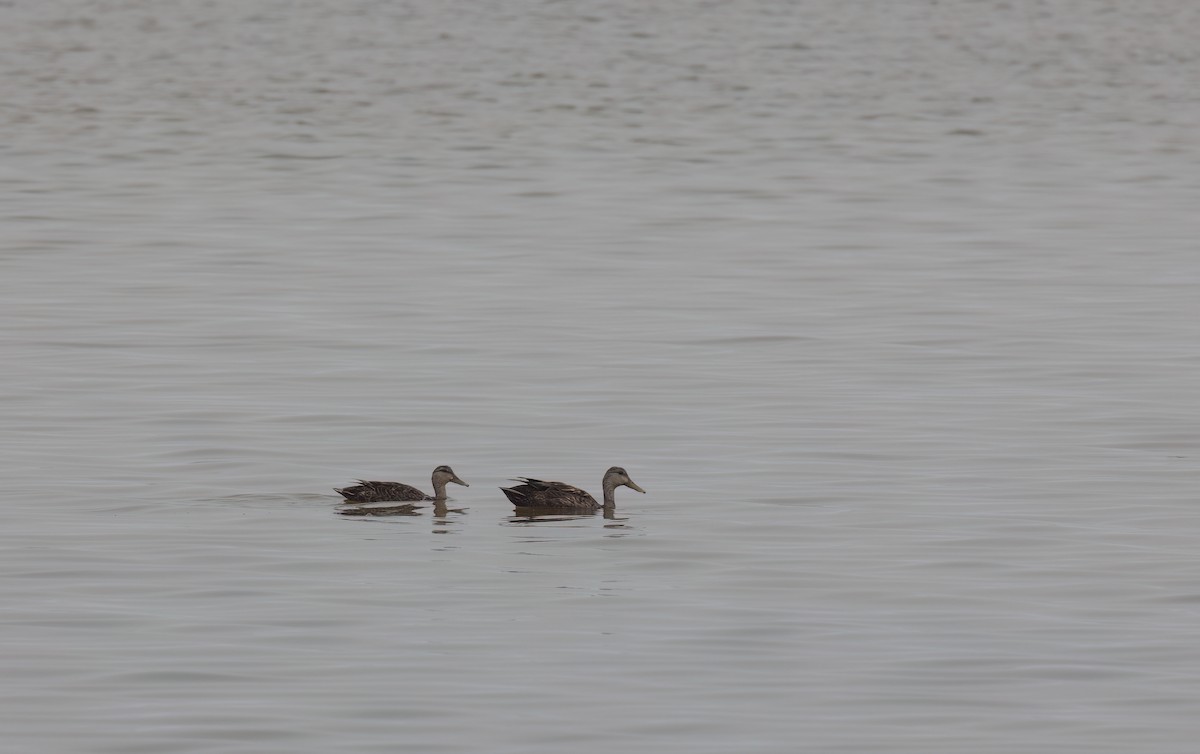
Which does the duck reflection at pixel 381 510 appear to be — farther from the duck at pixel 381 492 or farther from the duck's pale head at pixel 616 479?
the duck's pale head at pixel 616 479

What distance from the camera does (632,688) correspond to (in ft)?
38.9

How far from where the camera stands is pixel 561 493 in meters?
15.9

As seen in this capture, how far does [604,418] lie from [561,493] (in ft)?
11.5

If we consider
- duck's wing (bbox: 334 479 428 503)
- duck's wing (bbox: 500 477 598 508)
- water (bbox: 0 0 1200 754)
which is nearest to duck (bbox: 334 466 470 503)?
duck's wing (bbox: 334 479 428 503)

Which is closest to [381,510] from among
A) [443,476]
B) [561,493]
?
[443,476]

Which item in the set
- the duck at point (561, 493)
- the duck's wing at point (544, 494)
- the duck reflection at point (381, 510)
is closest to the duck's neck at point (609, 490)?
the duck at point (561, 493)

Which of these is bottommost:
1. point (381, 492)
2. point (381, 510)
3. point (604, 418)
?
point (381, 510)

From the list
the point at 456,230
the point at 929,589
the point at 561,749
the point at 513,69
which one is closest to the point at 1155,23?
the point at 513,69

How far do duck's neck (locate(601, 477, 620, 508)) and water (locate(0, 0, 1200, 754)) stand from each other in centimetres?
30

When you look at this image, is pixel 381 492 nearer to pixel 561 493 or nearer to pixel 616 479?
pixel 561 493

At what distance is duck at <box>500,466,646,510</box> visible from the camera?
15.9 m

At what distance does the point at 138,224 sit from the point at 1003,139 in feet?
51.0

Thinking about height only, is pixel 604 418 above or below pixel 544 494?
above

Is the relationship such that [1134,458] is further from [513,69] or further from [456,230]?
[513,69]
